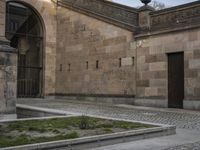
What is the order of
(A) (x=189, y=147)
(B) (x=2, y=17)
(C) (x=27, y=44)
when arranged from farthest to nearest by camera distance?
(C) (x=27, y=44), (B) (x=2, y=17), (A) (x=189, y=147)

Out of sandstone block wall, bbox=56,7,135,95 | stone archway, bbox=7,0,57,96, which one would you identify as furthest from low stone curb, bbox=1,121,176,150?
stone archway, bbox=7,0,57,96

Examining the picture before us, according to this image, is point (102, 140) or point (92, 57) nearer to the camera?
point (102, 140)

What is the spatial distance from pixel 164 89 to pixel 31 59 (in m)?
12.1

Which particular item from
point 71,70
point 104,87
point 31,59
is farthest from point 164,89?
point 31,59

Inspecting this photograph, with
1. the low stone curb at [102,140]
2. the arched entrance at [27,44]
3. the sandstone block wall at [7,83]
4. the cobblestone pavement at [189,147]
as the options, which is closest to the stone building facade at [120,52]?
the arched entrance at [27,44]

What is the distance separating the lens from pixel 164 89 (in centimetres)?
1858

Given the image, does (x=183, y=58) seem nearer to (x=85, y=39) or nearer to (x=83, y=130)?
(x=85, y=39)

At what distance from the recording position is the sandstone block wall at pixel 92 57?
817 inches

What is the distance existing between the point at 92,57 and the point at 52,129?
14.4 meters

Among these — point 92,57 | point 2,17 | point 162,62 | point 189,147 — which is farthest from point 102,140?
point 92,57

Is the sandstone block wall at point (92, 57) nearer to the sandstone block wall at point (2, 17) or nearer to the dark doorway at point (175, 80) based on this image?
the dark doorway at point (175, 80)

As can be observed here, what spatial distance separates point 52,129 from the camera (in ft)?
29.8

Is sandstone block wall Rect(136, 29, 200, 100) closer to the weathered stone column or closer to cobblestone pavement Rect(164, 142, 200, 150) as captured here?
the weathered stone column

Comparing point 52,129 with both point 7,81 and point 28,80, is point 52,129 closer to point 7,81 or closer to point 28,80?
point 7,81
